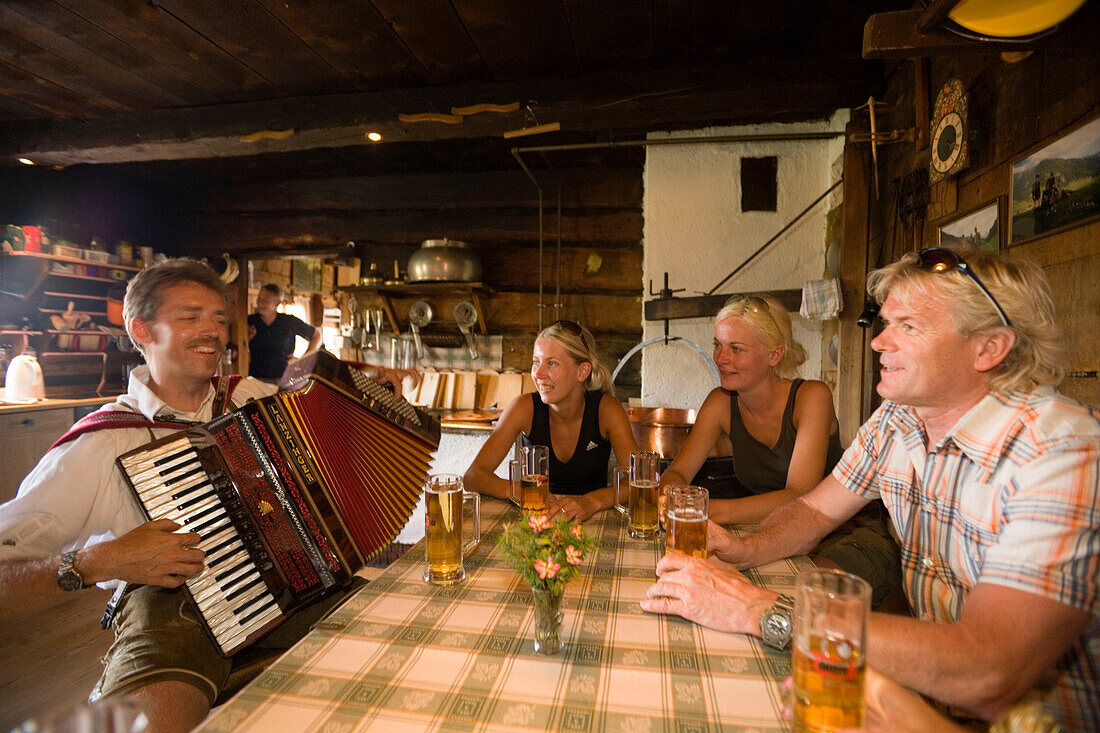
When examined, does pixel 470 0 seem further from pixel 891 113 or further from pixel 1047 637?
pixel 1047 637

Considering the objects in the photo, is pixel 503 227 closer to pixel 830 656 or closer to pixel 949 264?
pixel 949 264

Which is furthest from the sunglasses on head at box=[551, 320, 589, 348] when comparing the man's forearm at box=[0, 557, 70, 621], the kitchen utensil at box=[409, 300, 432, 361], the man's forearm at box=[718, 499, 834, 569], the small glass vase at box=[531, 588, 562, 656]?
the kitchen utensil at box=[409, 300, 432, 361]

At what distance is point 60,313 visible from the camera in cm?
504

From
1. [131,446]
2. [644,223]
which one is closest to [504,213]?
[644,223]

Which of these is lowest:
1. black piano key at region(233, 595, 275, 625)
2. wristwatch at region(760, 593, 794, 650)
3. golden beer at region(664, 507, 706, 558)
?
black piano key at region(233, 595, 275, 625)

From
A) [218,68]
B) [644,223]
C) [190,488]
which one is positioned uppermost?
[218,68]

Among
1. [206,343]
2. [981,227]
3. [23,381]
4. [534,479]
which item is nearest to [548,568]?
[534,479]

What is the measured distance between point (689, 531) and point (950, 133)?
236 cm

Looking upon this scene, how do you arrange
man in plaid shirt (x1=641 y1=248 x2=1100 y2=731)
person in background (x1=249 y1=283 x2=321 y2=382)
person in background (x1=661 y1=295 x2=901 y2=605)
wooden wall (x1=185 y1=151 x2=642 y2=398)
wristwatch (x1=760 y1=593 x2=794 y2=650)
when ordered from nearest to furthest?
1. man in plaid shirt (x1=641 y1=248 x2=1100 y2=731)
2. wristwatch (x1=760 y1=593 x2=794 y2=650)
3. person in background (x1=661 y1=295 x2=901 y2=605)
4. wooden wall (x1=185 y1=151 x2=642 y2=398)
5. person in background (x1=249 y1=283 x2=321 y2=382)

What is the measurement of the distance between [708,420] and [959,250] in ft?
4.18

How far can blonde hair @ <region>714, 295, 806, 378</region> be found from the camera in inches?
94.3

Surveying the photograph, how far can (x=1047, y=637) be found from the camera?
95 cm

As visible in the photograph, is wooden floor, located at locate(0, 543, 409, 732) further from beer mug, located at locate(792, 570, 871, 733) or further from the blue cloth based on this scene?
the blue cloth

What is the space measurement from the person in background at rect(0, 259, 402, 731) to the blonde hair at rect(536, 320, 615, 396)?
130 centimetres
